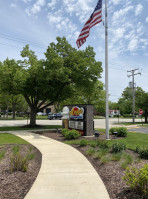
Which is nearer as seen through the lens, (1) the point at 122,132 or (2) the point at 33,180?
(2) the point at 33,180

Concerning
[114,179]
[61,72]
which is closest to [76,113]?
[61,72]

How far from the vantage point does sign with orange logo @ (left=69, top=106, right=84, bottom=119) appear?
13.8 metres

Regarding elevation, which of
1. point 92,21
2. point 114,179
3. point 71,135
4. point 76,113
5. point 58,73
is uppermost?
point 92,21

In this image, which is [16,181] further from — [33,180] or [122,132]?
[122,132]

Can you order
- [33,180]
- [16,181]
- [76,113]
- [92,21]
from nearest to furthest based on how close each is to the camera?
[16,181]
[33,180]
[92,21]
[76,113]

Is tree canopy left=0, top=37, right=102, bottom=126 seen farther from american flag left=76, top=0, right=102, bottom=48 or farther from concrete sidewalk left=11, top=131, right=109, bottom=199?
concrete sidewalk left=11, top=131, right=109, bottom=199

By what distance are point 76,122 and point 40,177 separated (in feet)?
31.4

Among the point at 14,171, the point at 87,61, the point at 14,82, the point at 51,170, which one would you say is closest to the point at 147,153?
the point at 51,170

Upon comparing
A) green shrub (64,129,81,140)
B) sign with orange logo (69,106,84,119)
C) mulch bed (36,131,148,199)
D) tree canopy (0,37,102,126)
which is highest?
tree canopy (0,37,102,126)

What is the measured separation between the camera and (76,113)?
14.4 meters

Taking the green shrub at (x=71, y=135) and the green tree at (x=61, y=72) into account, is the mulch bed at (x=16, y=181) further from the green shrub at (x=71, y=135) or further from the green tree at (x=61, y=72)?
the green tree at (x=61, y=72)

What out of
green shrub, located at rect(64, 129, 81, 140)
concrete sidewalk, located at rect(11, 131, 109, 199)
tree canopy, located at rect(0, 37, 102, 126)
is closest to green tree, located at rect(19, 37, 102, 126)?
tree canopy, located at rect(0, 37, 102, 126)

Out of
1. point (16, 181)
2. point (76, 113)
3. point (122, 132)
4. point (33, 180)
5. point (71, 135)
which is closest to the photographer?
point (16, 181)

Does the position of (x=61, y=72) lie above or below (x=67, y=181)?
above
